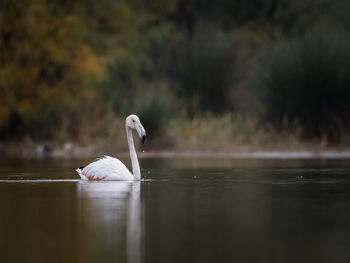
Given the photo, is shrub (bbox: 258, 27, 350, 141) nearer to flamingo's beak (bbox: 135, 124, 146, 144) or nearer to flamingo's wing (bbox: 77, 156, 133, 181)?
flamingo's beak (bbox: 135, 124, 146, 144)

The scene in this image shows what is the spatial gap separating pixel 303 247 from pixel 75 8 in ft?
101

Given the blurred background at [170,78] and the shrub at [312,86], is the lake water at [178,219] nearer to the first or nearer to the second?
the shrub at [312,86]

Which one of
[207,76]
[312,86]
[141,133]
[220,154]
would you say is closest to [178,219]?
[141,133]

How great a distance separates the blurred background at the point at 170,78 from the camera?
1144 inches

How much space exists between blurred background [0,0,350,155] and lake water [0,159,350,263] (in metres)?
12.1

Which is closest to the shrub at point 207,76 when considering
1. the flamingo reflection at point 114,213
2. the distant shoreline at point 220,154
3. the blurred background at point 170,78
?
the blurred background at point 170,78

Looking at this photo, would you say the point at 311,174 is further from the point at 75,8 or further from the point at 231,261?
the point at 75,8

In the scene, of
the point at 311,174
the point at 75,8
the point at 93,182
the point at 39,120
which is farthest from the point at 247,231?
the point at 75,8

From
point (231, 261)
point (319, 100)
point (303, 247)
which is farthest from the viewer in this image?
point (319, 100)

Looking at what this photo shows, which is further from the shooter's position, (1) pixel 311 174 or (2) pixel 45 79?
(2) pixel 45 79

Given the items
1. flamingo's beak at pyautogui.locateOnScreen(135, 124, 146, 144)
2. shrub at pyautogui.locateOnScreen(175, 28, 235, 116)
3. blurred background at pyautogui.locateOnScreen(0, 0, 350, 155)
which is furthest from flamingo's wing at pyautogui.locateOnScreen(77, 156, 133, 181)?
shrub at pyautogui.locateOnScreen(175, 28, 235, 116)

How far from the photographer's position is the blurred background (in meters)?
29.0

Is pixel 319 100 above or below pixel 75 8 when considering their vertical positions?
below

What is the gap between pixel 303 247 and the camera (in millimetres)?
8109
